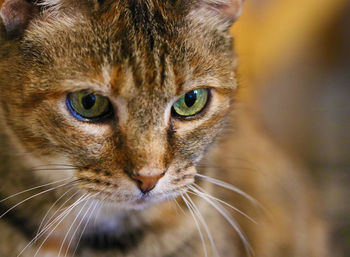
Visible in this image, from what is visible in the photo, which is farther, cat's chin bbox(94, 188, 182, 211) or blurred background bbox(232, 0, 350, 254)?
blurred background bbox(232, 0, 350, 254)

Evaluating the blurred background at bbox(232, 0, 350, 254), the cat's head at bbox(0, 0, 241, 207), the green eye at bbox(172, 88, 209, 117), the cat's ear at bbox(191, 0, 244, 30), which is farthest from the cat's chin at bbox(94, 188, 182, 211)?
the blurred background at bbox(232, 0, 350, 254)

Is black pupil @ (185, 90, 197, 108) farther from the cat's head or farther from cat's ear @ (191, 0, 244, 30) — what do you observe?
cat's ear @ (191, 0, 244, 30)

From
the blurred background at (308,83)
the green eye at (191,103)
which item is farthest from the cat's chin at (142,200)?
the blurred background at (308,83)

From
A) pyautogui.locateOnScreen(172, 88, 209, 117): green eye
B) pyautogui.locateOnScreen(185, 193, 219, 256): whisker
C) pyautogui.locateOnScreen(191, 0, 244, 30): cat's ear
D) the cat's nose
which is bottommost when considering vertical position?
pyautogui.locateOnScreen(185, 193, 219, 256): whisker

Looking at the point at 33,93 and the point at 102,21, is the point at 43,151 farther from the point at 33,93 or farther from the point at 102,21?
the point at 102,21

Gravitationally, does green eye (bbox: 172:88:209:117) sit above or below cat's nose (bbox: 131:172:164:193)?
above

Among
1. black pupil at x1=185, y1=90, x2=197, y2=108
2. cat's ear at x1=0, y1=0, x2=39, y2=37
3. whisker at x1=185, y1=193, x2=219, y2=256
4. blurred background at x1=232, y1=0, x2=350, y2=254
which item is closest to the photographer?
cat's ear at x1=0, y1=0, x2=39, y2=37

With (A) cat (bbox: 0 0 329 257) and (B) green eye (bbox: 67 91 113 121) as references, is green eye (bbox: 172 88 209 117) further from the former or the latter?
(B) green eye (bbox: 67 91 113 121)

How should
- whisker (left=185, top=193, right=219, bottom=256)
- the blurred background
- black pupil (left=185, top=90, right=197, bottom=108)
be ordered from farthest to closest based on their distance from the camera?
the blurred background → whisker (left=185, top=193, right=219, bottom=256) → black pupil (left=185, top=90, right=197, bottom=108)
